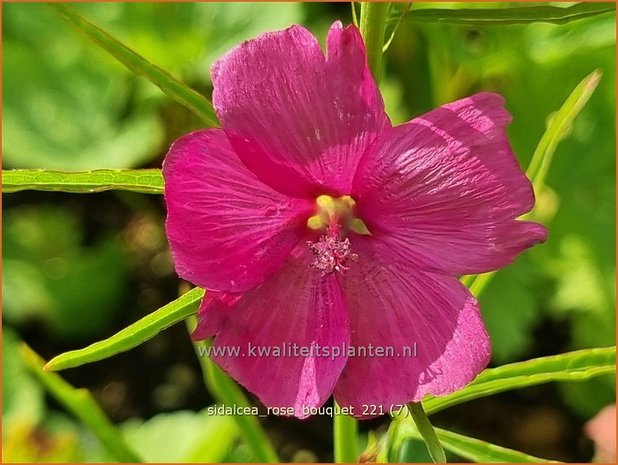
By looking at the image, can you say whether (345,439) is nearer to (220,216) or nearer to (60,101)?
(220,216)

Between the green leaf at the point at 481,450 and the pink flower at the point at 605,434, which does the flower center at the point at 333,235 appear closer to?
the green leaf at the point at 481,450

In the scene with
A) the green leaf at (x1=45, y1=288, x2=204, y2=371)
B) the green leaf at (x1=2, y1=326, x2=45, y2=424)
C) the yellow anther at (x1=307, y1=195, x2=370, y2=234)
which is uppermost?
the green leaf at (x1=2, y1=326, x2=45, y2=424)

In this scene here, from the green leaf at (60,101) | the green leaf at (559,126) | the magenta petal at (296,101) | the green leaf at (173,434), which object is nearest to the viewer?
the magenta petal at (296,101)

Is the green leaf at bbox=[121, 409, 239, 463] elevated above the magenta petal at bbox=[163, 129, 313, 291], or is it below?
above

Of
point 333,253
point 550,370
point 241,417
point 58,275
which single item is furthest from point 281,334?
point 58,275

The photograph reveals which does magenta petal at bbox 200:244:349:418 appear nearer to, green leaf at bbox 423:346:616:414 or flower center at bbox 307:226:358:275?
flower center at bbox 307:226:358:275

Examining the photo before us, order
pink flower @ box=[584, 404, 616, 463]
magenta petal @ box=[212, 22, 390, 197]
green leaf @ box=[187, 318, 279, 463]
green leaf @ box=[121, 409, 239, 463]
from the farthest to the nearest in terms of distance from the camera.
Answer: green leaf @ box=[121, 409, 239, 463], pink flower @ box=[584, 404, 616, 463], green leaf @ box=[187, 318, 279, 463], magenta petal @ box=[212, 22, 390, 197]

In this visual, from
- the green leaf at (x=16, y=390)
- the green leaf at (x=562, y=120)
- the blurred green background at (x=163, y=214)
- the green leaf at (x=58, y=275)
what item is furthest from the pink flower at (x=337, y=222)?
the green leaf at (x=58, y=275)

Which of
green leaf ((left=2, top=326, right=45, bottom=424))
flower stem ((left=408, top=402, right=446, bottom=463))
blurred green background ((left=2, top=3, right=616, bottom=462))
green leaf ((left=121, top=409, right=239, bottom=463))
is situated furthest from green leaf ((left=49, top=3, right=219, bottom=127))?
green leaf ((left=2, top=326, right=45, bottom=424))
